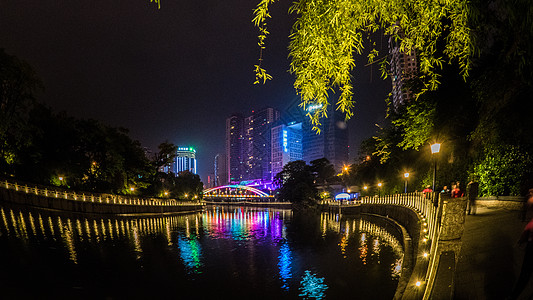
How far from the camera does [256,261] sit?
12.3m

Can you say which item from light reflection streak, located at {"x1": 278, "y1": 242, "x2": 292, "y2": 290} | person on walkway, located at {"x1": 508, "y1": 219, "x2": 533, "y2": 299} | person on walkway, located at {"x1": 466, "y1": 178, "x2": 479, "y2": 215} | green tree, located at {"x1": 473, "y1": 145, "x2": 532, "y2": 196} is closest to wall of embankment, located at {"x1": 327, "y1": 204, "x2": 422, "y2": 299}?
person on walkway, located at {"x1": 508, "y1": 219, "x2": 533, "y2": 299}

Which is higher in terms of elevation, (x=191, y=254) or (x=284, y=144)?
(x=284, y=144)

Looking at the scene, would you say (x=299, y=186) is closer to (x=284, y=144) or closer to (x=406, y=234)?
(x=406, y=234)

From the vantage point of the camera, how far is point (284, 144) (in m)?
189

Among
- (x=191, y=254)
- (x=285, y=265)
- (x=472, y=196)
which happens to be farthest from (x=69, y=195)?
(x=472, y=196)

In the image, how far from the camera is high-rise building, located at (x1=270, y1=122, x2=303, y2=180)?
188750 millimetres

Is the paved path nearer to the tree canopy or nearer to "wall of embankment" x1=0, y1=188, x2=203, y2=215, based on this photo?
the tree canopy

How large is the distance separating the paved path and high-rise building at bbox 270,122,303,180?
6970 inches

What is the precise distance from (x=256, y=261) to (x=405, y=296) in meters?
7.85

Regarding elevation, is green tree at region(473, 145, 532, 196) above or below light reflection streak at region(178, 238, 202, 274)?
above

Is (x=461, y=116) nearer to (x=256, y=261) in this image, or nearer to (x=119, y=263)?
(x=256, y=261)

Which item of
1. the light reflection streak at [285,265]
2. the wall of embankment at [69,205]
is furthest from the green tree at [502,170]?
the wall of embankment at [69,205]

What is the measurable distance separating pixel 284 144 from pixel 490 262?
18317 cm

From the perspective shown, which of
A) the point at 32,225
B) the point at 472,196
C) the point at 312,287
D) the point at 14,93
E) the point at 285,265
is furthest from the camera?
the point at 14,93
